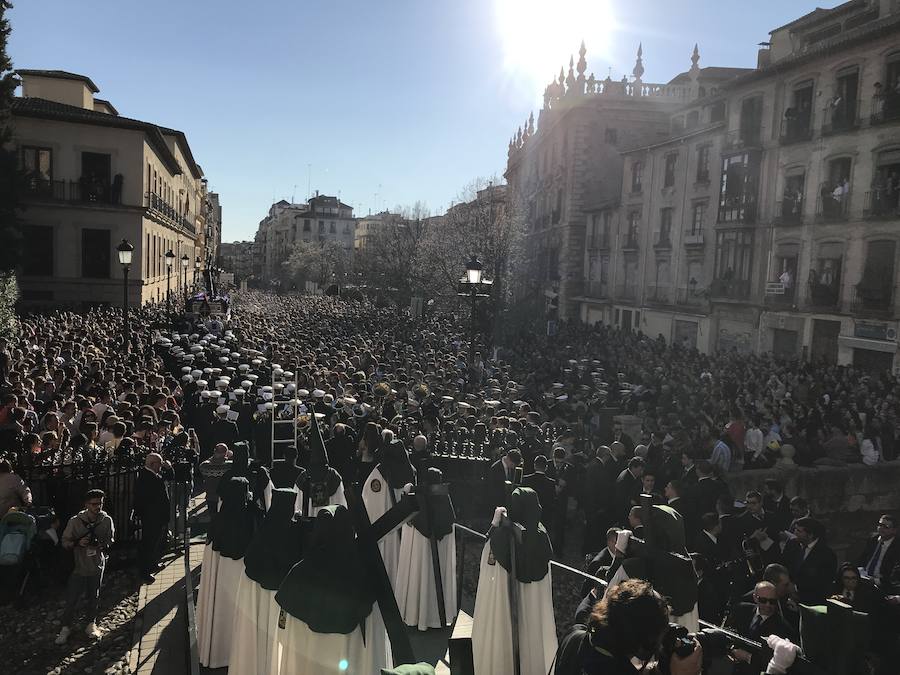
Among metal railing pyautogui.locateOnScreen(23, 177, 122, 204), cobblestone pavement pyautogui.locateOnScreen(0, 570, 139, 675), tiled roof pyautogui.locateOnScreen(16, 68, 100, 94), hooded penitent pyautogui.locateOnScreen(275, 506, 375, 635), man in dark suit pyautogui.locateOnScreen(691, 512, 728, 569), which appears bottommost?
cobblestone pavement pyautogui.locateOnScreen(0, 570, 139, 675)

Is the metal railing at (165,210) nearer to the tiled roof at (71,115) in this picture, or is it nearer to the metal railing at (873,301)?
the tiled roof at (71,115)

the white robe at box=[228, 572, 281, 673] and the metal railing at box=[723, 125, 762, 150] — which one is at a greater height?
the metal railing at box=[723, 125, 762, 150]

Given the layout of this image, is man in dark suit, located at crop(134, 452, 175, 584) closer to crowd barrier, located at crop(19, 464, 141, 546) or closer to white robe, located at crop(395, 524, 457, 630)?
crowd barrier, located at crop(19, 464, 141, 546)

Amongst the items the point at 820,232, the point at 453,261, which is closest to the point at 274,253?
the point at 453,261

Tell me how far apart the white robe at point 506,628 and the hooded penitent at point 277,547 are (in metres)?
1.71

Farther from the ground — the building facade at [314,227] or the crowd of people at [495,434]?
the building facade at [314,227]

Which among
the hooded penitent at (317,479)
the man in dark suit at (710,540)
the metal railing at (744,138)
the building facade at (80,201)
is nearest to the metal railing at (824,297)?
the metal railing at (744,138)

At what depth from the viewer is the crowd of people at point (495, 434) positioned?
7.03 m

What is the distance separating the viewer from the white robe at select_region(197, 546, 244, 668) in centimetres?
621

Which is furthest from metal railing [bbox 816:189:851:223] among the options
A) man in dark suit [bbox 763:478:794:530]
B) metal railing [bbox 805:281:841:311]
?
man in dark suit [bbox 763:478:794:530]

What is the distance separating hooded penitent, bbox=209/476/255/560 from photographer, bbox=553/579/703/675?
3.52m

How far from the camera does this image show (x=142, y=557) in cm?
826

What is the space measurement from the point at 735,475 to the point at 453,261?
1101 inches

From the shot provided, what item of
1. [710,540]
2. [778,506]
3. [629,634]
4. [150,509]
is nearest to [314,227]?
[150,509]
